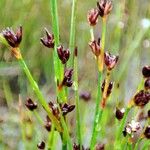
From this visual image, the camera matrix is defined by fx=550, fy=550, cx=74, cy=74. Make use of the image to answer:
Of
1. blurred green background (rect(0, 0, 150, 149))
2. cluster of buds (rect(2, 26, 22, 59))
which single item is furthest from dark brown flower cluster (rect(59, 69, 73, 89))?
blurred green background (rect(0, 0, 150, 149))

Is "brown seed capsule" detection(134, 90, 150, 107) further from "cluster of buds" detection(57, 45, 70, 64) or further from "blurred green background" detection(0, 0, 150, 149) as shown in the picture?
"blurred green background" detection(0, 0, 150, 149)

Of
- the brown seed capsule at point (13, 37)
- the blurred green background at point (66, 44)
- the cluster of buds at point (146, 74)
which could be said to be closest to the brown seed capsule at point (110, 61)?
the cluster of buds at point (146, 74)

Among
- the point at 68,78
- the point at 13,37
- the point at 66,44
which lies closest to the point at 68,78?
the point at 68,78

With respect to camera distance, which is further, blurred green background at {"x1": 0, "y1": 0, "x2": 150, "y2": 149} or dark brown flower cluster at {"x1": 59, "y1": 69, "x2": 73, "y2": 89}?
blurred green background at {"x1": 0, "y1": 0, "x2": 150, "y2": 149}

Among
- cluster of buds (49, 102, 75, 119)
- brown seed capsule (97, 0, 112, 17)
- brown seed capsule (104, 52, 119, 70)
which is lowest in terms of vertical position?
cluster of buds (49, 102, 75, 119)

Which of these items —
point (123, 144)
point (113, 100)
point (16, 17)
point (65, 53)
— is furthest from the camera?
point (16, 17)

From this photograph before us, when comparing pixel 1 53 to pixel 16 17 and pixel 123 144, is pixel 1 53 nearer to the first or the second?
pixel 16 17

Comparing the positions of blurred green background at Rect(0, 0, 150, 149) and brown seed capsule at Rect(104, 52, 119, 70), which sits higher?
blurred green background at Rect(0, 0, 150, 149)

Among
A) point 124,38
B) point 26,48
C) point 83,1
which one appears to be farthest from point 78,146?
point 83,1
